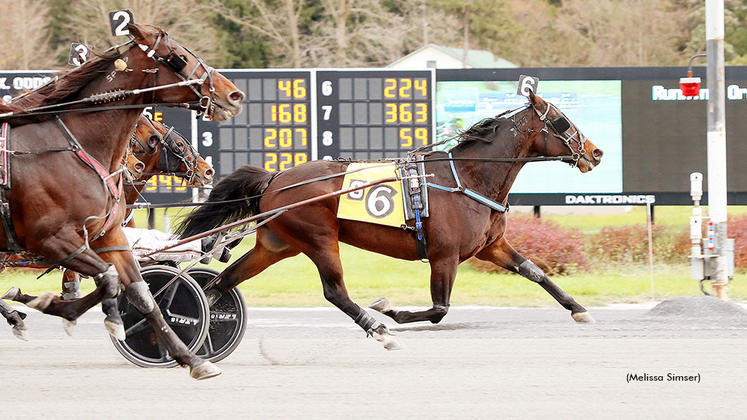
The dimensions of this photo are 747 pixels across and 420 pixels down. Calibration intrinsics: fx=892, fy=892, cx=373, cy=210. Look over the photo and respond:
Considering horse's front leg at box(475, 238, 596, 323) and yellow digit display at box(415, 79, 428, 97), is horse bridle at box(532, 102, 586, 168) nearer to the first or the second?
horse's front leg at box(475, 238, 596, 323)

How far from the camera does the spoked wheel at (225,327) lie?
6.48 meters

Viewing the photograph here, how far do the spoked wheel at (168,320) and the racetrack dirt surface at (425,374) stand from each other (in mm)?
124

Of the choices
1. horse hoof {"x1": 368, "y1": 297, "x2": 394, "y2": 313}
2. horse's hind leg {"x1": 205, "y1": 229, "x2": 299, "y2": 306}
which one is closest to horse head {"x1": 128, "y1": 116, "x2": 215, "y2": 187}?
horse's hind leg {"x1": 205, "y1": 229, "x2": 299, "y2": 306}

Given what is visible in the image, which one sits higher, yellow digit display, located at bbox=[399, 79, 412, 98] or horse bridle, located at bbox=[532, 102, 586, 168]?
yellow digit display, located at bbox=[399, 79, 412, 98]

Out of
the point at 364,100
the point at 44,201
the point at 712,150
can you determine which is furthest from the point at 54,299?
the point at 364,100

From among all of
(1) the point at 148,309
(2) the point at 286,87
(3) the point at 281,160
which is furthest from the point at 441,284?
(2) the point at 286,87

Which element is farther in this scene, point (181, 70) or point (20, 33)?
point (20, 33)

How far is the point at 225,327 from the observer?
6.60m

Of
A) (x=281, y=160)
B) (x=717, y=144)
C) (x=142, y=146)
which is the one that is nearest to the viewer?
(x=142, y=146)

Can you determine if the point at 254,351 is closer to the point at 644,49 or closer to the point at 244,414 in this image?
the point at 244,414

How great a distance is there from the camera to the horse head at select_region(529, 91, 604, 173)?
23.2ft

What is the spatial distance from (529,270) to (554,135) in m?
1.11

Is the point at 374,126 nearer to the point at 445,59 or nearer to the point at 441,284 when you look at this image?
the point at 441,284

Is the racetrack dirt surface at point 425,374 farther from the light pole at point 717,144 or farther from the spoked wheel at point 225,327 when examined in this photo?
the light pole at point 717,144
